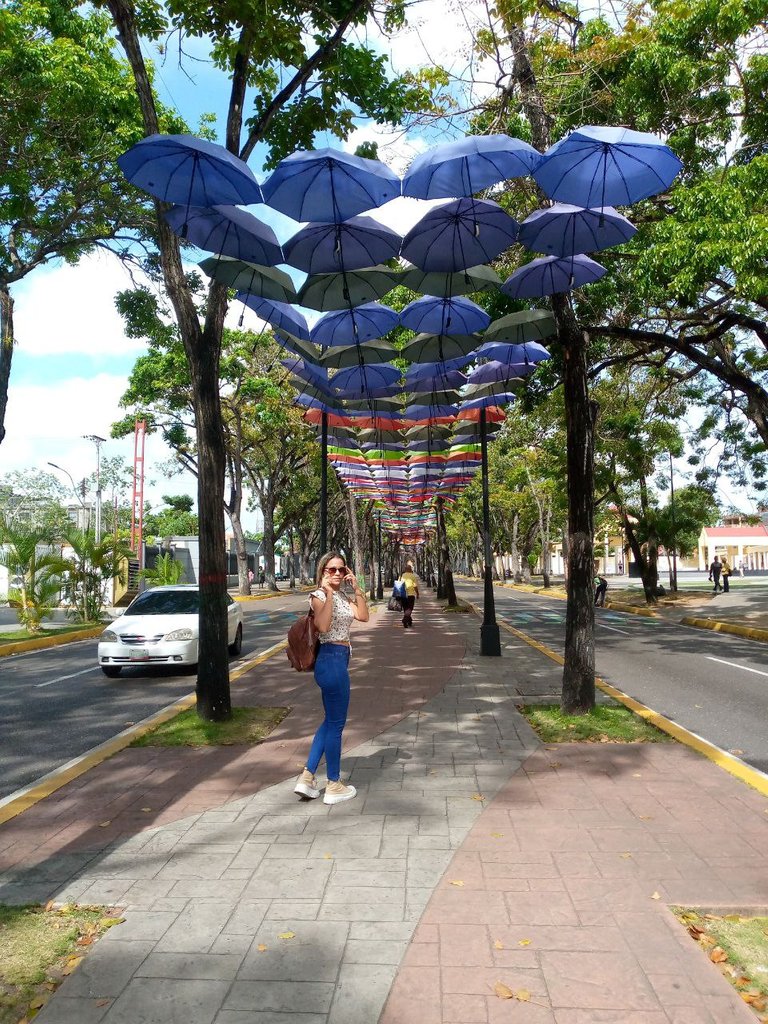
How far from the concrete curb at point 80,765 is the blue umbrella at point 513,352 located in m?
6.09

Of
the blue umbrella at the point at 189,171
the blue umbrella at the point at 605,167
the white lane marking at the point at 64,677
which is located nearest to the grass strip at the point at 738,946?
the blue umbrella at the point at 605,167

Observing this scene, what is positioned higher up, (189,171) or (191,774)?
(189,171)

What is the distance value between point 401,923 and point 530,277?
654cm

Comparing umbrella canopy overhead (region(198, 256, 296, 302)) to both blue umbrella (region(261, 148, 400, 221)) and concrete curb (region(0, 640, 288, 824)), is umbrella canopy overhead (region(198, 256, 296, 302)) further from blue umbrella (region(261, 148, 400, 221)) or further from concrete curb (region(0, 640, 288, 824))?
concrete curb (region(0, 640, 288, 824))

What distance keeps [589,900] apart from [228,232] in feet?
19.3

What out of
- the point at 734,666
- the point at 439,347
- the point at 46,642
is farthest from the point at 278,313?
the point at 46,642

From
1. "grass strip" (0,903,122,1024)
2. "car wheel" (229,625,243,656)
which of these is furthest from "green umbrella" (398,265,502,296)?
"car wheel" (229,625,243,656)

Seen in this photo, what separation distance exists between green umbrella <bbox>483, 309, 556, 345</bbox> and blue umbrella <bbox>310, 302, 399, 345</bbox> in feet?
4.23

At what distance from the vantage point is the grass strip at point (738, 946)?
302cm

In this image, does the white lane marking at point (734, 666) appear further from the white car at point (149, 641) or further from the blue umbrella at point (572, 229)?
the white car at point (149, 641)

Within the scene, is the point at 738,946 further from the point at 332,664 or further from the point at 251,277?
the point at 251,277

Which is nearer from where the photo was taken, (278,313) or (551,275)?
(551,275)

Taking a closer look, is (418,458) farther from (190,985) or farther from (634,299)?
(190,985)

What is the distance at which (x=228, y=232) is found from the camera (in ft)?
22.5
